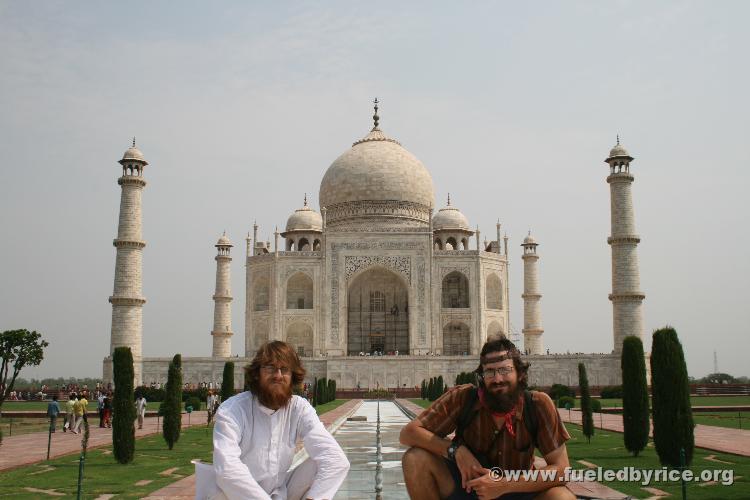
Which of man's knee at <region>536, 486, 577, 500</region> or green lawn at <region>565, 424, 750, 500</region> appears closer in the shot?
man's knee at <region>536, 486, 577, 500</region>

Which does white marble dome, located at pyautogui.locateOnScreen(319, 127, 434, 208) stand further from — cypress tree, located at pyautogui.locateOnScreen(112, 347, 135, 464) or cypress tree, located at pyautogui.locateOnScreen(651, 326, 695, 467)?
cypress tree, located at pyautogui.locateOnScreen(651, 326, 695, 467)

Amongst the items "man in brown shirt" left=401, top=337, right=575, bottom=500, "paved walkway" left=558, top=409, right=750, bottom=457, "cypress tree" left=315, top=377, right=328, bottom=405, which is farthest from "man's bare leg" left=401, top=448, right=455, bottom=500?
"cypress tree" left=315, top=377, right=328, bottom=405

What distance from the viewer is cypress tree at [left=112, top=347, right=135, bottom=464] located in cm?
845

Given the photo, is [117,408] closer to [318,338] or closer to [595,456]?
[595,456]

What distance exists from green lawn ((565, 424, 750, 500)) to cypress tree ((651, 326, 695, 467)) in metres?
0.21

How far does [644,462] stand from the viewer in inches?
320

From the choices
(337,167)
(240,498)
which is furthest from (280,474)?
(337,167)

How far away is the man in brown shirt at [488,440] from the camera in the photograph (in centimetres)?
277

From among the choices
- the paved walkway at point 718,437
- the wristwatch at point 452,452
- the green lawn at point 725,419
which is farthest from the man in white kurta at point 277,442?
the green lawn at point 725,419

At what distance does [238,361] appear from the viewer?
26938mm

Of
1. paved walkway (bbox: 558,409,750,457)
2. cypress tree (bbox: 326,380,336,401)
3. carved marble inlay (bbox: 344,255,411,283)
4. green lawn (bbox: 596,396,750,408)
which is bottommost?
paved walkway (bbox: 558,409,750,457)

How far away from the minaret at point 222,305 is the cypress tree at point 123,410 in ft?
70.8

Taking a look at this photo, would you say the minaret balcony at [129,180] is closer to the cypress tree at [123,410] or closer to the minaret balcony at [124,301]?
the minaret balcony at [124,301]

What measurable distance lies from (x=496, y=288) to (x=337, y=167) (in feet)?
27.3
